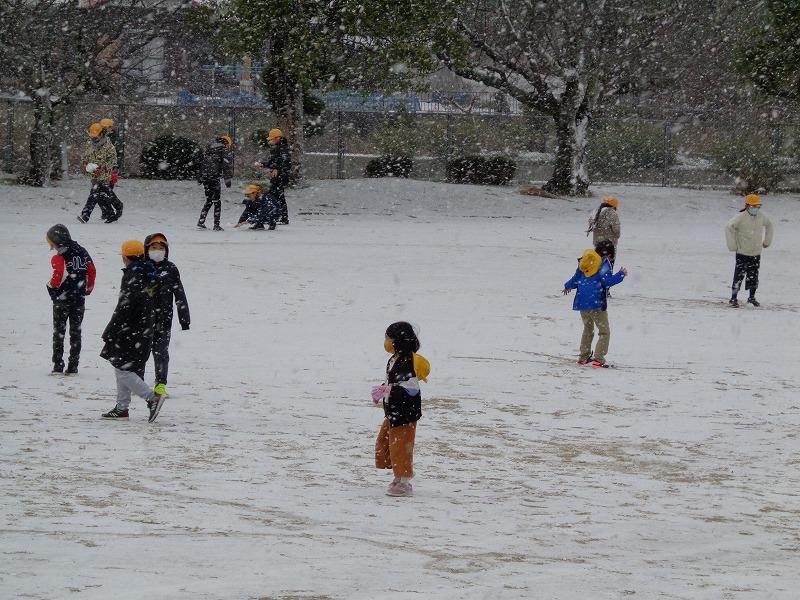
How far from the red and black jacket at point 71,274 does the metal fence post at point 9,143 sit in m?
22.0

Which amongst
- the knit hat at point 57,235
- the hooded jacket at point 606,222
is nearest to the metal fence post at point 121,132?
the hooded jacket at point 606,222

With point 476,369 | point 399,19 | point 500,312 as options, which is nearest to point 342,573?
point 476,369

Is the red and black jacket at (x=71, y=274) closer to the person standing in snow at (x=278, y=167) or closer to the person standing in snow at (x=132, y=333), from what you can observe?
the person standing in snow at (x=132, y=333)

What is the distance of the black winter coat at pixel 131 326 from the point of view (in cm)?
988

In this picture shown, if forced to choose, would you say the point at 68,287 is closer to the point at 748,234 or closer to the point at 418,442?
the point at 418,442

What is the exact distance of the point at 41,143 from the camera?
3008cm

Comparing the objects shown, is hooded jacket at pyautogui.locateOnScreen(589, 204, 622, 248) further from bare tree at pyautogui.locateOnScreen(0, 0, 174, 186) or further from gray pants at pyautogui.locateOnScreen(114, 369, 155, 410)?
bare tree at pyautogui.locateOnScreen(0, 0, 174, 186)

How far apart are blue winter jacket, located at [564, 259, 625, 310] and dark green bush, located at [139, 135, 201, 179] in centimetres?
2017

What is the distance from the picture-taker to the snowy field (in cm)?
638

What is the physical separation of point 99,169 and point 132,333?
14141 millimetres

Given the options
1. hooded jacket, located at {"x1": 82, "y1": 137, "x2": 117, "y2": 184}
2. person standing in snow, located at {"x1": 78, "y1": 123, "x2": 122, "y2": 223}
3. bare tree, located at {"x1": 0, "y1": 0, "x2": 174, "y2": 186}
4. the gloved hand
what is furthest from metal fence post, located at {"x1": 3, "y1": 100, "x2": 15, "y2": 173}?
the gloved hand

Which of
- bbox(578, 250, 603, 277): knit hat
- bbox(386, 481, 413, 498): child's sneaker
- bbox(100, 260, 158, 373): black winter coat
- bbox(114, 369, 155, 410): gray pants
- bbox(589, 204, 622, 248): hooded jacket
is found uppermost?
bbox(589, 204, 622, 248): hooded jacket

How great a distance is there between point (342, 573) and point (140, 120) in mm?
30534

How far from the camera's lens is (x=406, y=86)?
30.9 m
